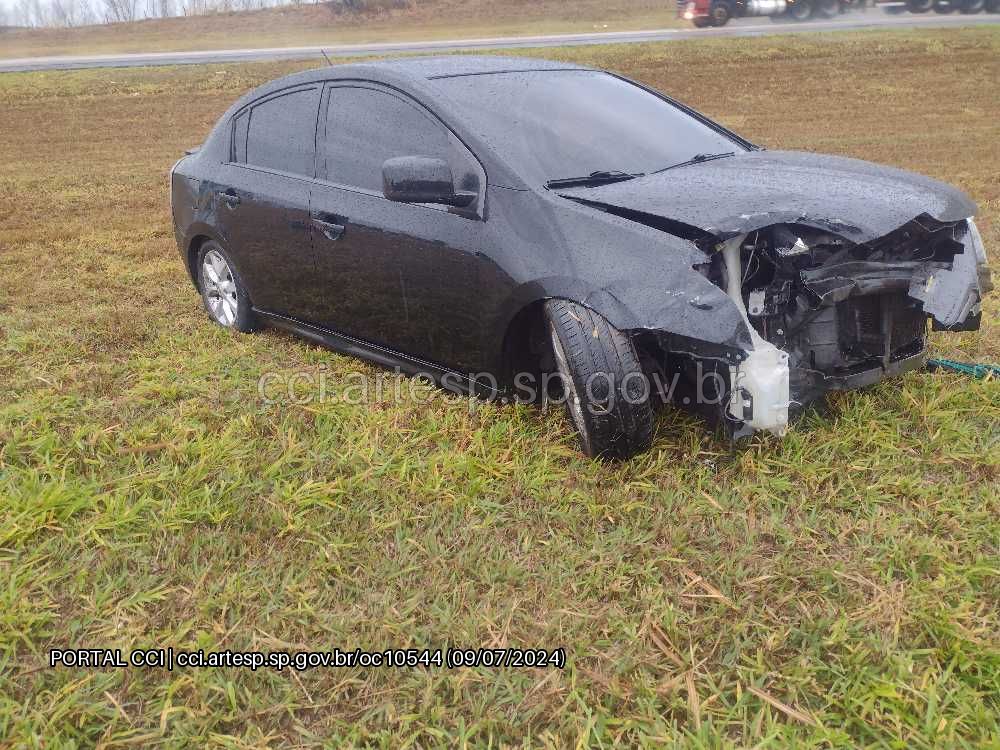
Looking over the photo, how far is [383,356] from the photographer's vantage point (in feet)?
12.3

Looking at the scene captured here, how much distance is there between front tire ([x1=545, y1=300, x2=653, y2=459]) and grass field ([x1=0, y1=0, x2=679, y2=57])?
28138 millimetres

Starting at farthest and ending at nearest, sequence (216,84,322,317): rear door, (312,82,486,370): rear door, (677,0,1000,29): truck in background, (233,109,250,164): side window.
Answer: (677,0,1000,29): truck in background < (233,109,250,164): side window < (216,84,322,317): rear door < (312,82,486,370): rear door

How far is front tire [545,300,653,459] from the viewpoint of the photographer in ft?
9.16

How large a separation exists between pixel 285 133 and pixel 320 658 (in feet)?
9.09

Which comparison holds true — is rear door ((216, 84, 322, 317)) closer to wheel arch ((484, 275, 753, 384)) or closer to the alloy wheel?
the alloy wheel

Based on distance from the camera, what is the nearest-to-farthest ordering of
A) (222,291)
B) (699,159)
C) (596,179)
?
(596,179)
(699,159)
(222,291)

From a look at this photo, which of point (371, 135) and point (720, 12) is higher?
point (720, 12)

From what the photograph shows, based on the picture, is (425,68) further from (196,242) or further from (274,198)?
(196,242)

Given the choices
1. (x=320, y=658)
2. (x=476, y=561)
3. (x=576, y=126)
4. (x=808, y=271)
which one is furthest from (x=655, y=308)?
(x=320, y=658)

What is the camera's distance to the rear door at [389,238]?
128 inches

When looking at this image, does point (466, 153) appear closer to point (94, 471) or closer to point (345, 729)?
point (94, 471)

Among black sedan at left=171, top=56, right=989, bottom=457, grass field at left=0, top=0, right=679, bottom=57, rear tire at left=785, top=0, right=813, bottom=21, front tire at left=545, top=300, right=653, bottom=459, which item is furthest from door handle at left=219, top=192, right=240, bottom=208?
grass field at left=0, top=0, right=679, bottom=57

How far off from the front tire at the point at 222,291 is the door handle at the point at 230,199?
27 cm

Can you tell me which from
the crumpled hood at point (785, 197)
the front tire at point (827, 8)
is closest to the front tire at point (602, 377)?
the crumpled hood at point (785, 197)
